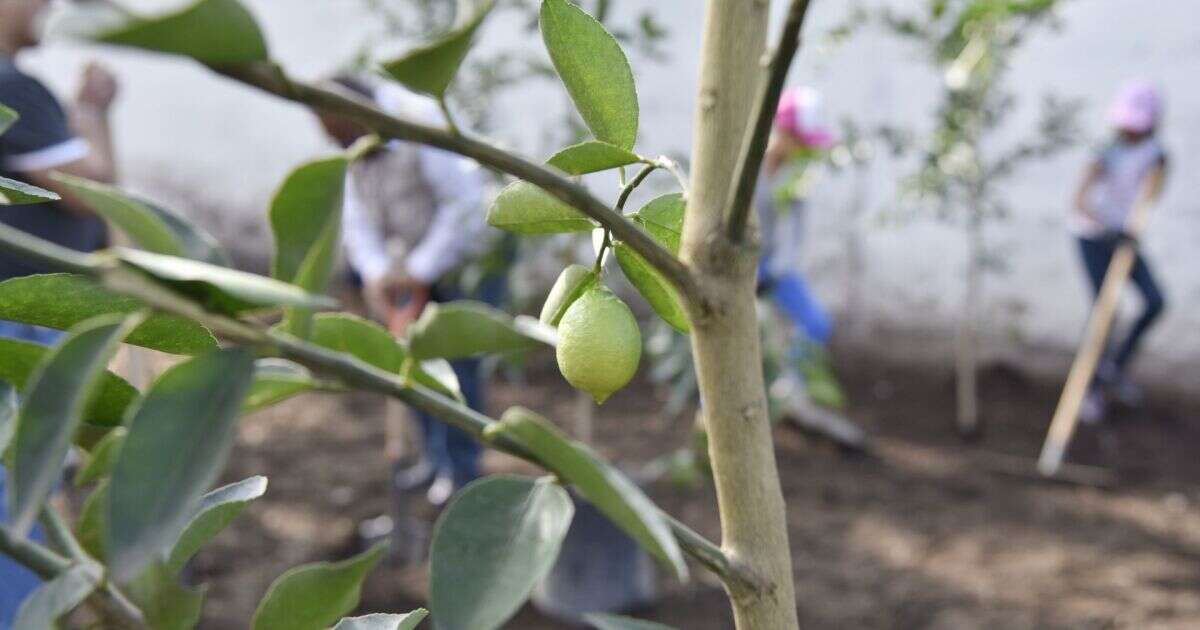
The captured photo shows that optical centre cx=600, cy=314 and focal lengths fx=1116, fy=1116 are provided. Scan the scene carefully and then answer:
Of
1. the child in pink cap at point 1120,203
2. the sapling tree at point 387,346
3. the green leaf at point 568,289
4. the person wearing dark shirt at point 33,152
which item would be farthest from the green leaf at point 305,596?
the child in pink cap at point 1120,203

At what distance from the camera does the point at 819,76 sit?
412 centimetres

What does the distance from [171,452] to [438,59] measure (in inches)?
4.1

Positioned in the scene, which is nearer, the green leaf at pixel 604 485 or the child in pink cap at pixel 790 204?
the green leaf at pixel 604 485

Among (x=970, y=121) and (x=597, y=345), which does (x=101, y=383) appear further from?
(x=970, y=121)

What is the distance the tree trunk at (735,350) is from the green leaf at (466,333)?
0.07 metres

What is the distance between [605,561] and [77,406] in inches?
78.1

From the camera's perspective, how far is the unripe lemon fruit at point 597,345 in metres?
0.34

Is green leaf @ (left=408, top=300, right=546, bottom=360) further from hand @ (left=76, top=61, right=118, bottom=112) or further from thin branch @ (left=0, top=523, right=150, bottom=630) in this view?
hand @ (left=76, top=61, right=118, bottom=112)

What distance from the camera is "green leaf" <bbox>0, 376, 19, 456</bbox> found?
0.31 metres

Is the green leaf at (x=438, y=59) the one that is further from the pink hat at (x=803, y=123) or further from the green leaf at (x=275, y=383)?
the pink hat at (x=803, y=123)

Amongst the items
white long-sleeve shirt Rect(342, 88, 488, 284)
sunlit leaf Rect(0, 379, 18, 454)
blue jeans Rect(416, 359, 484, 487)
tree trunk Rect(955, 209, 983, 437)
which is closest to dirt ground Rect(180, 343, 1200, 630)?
tree trunk Rect(955, 209, 983, 437)

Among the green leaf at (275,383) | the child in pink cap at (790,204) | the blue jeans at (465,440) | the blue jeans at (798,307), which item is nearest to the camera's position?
the green leaf at (275,383)

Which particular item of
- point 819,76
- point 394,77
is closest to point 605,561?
point 394,77

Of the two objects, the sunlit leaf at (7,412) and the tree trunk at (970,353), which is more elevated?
the tree trunk at (970,353)
